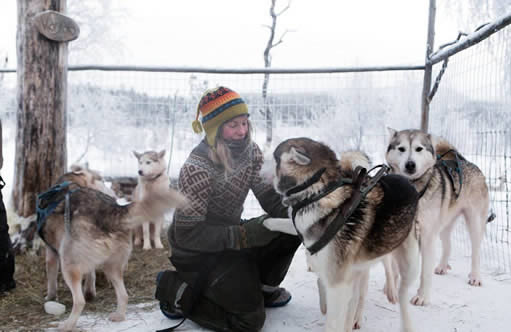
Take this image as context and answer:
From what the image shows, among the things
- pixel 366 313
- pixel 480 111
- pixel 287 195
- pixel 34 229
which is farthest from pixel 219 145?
pixel 480 111

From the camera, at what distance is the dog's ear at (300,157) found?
5.84 ft

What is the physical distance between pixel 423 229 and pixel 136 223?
2098 mm

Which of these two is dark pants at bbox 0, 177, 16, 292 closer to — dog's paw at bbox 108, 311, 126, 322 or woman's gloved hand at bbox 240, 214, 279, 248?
dog's paw at bbox 108, 311, 126, 322

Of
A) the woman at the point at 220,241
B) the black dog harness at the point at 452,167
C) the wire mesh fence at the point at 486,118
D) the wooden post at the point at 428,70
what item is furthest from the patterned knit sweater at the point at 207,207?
the wooden post at the point at 428,70

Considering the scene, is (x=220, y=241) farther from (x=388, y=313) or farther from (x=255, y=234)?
(x=388, y=313)

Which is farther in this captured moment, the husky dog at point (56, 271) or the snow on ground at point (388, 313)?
the husky dog at point (56, 271)

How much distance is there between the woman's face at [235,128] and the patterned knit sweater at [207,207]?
0.47 feet

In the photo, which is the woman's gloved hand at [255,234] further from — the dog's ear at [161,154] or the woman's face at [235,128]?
the dog's ear at [161,154]

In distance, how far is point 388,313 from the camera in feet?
8.33

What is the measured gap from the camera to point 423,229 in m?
2.72

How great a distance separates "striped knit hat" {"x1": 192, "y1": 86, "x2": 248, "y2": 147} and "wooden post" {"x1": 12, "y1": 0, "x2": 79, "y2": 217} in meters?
2.07

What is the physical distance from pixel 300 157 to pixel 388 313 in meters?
1.51

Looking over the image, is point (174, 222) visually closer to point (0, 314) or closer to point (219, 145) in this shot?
point (219, 145)

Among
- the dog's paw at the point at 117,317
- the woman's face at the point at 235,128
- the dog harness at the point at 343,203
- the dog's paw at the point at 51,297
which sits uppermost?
the woman's face at the point at 235,128
